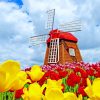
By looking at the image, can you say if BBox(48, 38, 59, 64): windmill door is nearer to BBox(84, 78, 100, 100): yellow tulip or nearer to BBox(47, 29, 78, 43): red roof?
BBox(47, 29, 78, 43): red roof

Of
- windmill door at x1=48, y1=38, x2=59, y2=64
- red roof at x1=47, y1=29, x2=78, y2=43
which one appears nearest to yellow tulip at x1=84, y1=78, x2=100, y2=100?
windmill door at x1=48, y1=38, x2=59, y2=64

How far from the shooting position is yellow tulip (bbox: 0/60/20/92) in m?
1.49

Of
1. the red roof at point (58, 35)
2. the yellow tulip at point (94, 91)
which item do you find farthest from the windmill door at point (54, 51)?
the yellow tulip at point (94, 91)

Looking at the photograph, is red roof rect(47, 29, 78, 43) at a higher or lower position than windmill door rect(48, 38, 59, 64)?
higher

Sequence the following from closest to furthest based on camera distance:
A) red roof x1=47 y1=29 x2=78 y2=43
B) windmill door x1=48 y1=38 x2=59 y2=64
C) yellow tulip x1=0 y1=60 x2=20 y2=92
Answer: yellow tulip x1=0 y1=60 x2=20 y2=92 → windmill door x1=48 y1=38 x2=59 y2=64 → red roof x1=47 y1=29 x2=78 y2=43

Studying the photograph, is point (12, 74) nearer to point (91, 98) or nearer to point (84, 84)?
point (91, 98)

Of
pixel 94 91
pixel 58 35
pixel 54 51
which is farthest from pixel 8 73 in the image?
pixel 54 51

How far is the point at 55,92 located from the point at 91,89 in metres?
0.27

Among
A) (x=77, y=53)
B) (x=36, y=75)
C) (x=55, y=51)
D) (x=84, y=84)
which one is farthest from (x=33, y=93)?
(x=77, y=53)

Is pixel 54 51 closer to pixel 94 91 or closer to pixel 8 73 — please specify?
pixel 94 91

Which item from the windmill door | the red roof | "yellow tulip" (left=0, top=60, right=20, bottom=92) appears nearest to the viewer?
"yellow tulip" (left=0, top=60, right=20, bottom=92)

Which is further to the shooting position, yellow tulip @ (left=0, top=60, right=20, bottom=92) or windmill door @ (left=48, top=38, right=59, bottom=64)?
windmill door @ (left=48, top=38, right=59, bottom=64)

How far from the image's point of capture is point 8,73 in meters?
1.51

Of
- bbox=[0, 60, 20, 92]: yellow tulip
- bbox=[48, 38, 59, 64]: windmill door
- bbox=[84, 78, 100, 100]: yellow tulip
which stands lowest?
bbox=[84, 78, 100, 100]: yellow tulip
